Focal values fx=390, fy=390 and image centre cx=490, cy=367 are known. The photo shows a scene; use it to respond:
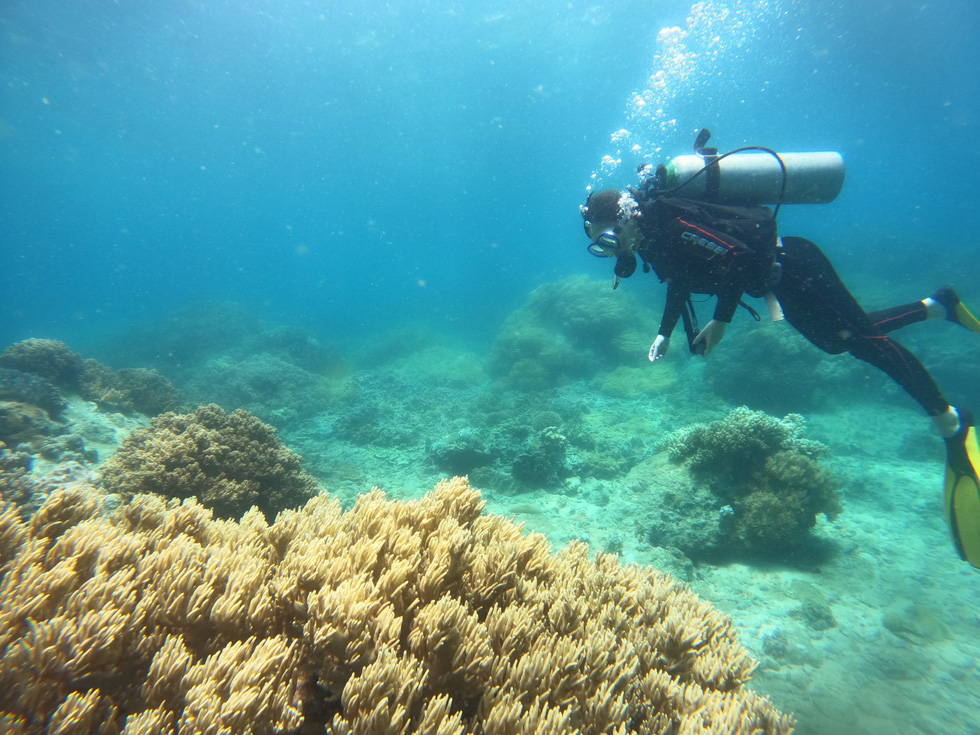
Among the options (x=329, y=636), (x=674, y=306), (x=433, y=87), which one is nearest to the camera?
(x=329, y=636)

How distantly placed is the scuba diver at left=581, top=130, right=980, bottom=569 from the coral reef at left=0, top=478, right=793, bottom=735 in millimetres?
3532

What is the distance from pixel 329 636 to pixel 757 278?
5644mm

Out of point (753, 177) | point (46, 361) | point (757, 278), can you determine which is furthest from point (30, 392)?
point (753, 177)

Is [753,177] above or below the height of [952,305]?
above

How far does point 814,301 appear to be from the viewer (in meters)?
5.30

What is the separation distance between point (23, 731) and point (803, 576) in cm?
839

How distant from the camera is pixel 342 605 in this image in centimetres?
188

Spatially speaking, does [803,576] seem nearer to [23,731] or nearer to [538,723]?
[538,723]

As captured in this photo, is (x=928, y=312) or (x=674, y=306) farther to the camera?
(x=928, y=312)

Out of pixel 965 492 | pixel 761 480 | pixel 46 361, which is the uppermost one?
pixel 46 361

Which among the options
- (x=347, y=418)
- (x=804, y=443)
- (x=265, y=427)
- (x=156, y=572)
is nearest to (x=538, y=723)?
(x=156, y=572)

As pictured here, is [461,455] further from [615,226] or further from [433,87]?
[433,87]

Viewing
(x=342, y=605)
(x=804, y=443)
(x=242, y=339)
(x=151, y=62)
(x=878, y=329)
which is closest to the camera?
(x=342, y=605)

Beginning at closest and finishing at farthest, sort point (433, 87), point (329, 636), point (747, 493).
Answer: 1. point (329, 636)
2. point (747, 493)
3. point (433, 87)
